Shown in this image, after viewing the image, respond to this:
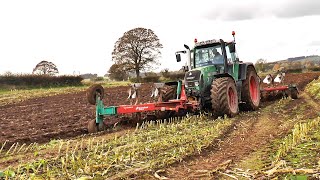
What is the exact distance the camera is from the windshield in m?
12.9

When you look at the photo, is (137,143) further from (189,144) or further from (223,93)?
(223,93)

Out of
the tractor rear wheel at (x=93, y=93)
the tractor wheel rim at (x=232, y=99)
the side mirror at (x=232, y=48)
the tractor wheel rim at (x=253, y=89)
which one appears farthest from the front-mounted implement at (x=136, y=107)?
the tractor wheel rim at (x=253, y=89)

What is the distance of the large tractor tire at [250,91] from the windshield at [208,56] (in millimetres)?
1436

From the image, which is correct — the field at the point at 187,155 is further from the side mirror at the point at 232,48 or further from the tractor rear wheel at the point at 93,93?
the side mirror at the point at 232,48

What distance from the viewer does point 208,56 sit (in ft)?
42.7

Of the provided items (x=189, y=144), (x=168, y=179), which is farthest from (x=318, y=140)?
(x=168, y=179)

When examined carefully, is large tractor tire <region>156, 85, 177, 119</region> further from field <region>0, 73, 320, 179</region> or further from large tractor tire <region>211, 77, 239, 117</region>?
→ field <region>0, 73, 320, 179</region>

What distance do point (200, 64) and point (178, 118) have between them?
2.62 meters

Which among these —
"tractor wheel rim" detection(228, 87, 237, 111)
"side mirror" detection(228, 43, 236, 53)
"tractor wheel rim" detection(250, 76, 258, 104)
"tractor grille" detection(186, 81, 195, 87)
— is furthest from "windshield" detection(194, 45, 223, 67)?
"tractor wheel rim" detection(250, 76, 258, 104)

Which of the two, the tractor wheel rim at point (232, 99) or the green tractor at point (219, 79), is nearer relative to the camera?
the green tractor at point (219, 79)

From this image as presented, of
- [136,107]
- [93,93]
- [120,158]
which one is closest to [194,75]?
[136,107]

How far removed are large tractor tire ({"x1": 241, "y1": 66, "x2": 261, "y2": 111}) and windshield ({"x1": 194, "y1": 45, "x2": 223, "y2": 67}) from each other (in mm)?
1436

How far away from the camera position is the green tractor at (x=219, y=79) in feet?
37.0

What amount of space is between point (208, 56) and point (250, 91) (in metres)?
2.17
